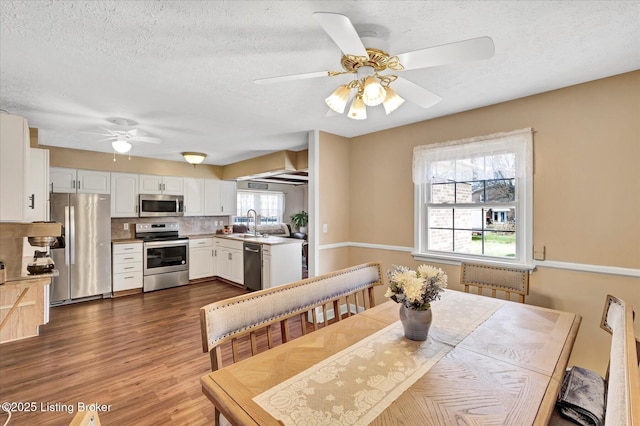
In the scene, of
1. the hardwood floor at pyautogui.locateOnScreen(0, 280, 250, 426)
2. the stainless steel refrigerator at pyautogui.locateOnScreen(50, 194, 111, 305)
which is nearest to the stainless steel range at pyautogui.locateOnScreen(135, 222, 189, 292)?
the stainless steel refrigerator at pyautogui.locateOnScreen(50, 194, 111, 305)

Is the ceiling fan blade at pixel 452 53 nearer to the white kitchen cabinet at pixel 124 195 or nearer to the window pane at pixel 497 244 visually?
the window pane at pixel 497 244

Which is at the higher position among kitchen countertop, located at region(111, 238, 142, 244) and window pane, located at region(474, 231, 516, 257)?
window pane, located at region(474, 231, 516, 257)

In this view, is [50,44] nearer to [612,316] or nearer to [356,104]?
[356,104]

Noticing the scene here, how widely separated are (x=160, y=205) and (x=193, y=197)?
0.62 meters

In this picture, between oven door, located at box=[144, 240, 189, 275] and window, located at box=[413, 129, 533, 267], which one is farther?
oven door, located at box=[144, 240, 189, 275]

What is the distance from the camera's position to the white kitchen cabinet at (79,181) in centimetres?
422

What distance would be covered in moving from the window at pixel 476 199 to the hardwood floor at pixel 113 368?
2.48m

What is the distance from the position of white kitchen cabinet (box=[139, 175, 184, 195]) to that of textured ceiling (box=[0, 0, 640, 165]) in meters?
2.07

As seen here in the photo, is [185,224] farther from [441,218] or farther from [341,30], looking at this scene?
[341,30]

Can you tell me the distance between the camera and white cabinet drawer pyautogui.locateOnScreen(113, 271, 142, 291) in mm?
4496

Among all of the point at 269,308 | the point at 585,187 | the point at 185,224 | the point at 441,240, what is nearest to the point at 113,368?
the point at 269,308

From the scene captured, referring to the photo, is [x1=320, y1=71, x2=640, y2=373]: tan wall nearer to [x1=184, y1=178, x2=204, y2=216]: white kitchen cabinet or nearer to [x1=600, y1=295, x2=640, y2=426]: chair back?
[x1=600, y1=295, x2=640, y2=426]: chair back

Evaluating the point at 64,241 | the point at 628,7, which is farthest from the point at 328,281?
the point at 64,241

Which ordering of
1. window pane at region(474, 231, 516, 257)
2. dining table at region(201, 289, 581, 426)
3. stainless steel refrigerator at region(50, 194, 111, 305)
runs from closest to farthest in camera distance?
dining table at region(201, 289, 581, 426) < window pane at region(474, 231, 516, 257) < stainless steel refrigerator at region(50, 194, 111, 305)
